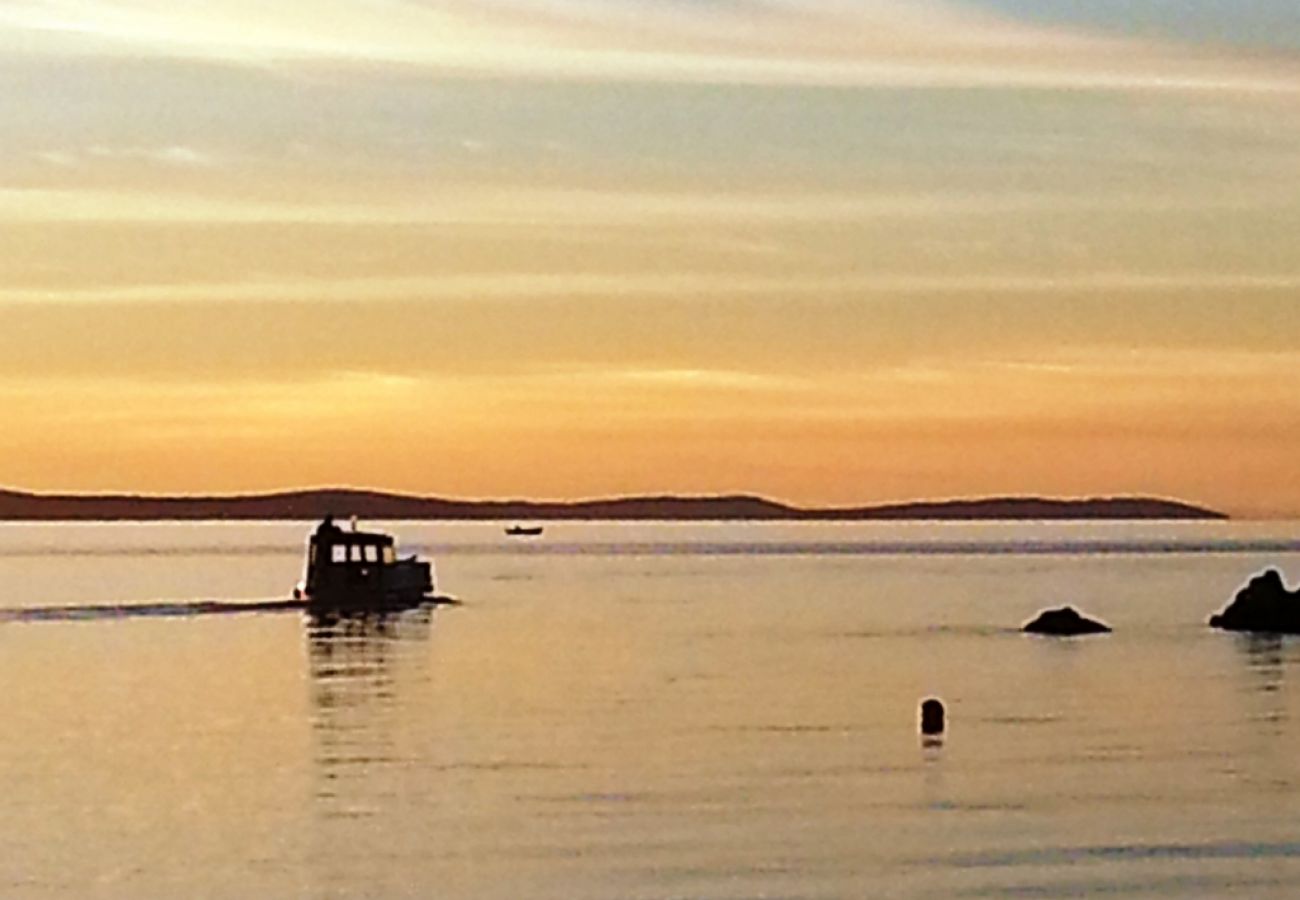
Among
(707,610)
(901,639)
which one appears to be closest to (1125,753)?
(901,639)

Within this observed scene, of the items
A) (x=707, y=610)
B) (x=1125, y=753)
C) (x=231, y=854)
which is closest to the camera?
(x=231, y=854)

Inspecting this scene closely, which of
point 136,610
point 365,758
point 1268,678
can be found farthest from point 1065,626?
point 365,758

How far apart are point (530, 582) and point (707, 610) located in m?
51.2

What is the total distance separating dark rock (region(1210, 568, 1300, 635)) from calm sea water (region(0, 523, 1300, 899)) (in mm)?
1542

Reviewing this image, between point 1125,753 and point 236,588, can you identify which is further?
point 236,588

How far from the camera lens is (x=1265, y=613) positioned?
4065 inches

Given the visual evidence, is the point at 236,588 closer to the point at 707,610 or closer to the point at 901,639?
the point at 707,610

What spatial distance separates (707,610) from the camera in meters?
126

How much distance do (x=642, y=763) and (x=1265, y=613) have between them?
57.4 m

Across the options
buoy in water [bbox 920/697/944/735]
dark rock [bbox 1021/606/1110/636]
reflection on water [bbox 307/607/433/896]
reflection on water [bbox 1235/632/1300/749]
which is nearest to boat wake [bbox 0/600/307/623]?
reflection on water [bbox 307/607/433/896]

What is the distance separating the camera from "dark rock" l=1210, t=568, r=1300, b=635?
10331 cm

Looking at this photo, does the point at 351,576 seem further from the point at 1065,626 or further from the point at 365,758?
the point at 365,758

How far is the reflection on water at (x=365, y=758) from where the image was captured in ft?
126

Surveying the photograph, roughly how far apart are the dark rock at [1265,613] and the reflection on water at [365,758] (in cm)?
3094
